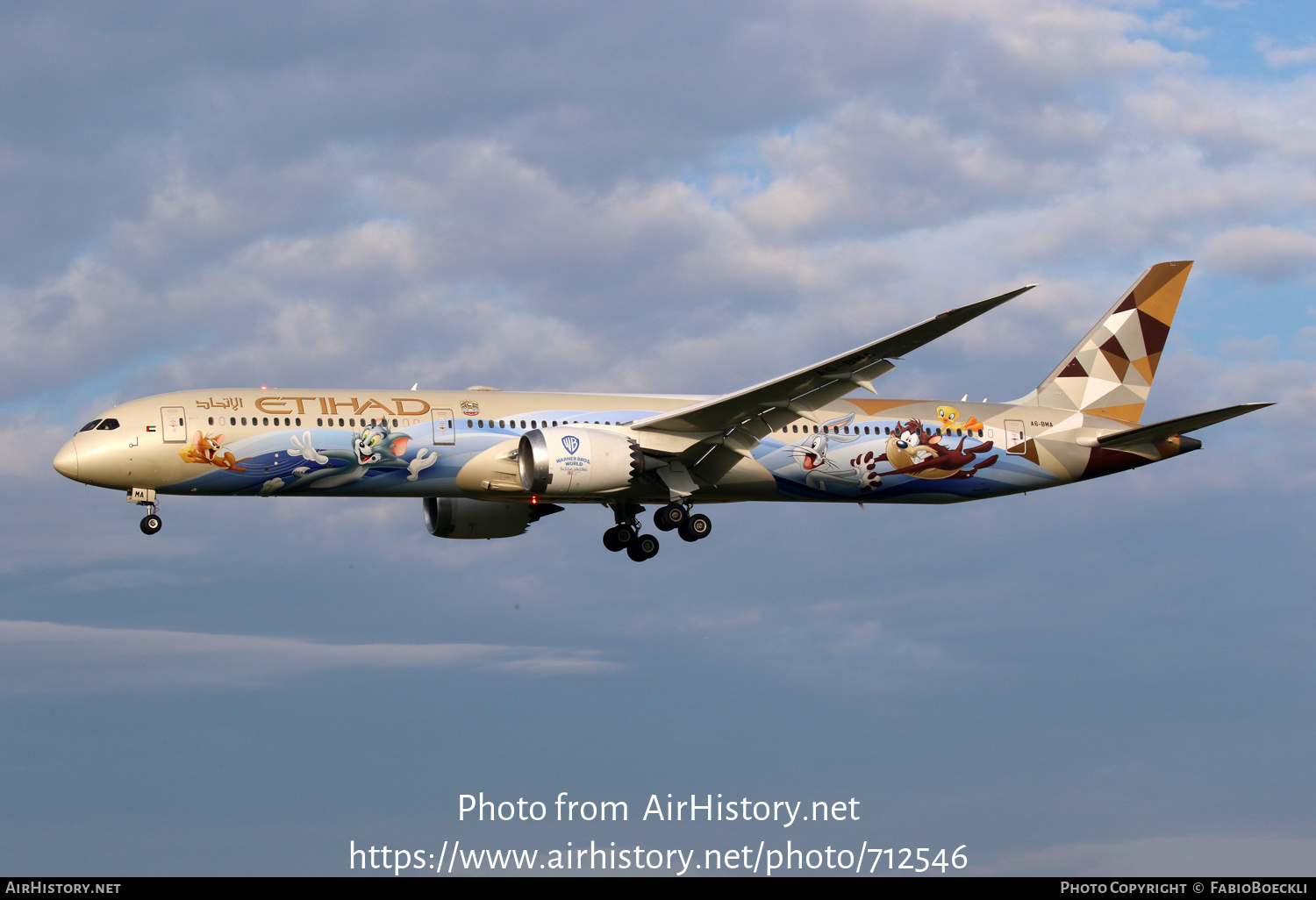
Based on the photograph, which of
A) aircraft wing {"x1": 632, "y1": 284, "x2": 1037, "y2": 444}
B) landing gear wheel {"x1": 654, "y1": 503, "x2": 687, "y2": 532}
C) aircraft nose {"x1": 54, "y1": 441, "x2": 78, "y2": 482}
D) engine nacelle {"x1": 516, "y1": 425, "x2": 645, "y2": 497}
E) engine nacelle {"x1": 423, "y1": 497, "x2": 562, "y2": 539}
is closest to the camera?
aircraft wing {"x1": 632, "y1": 284, "x2": 1037, "y2": 444}

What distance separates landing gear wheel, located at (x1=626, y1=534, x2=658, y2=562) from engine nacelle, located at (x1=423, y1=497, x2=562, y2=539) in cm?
410

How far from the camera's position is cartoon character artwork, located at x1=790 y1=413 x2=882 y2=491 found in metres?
41.0

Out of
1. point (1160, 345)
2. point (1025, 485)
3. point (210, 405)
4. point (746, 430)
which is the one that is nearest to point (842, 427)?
point (746, 430)

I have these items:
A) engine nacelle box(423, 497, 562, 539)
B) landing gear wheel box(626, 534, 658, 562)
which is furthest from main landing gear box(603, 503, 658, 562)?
engine nacelle box(423, 497, 562, 539)

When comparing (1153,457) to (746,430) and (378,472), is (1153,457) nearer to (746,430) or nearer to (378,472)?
(746,430)

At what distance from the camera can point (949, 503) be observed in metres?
43.6

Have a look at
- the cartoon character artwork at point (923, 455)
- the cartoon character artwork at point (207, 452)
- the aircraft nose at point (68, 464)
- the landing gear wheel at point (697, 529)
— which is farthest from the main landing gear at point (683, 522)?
the aircraft nose at point (68, 464)

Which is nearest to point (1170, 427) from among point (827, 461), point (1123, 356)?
point (1123, 356)

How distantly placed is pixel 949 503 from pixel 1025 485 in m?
2.46

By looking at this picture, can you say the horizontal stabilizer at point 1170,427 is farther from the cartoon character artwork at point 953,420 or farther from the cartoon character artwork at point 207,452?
the cartoon character artwork at point 207,452

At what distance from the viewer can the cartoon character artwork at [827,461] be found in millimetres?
41000

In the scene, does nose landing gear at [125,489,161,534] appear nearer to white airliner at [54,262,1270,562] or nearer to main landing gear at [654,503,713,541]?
white airliner at [54,262,1270,562]

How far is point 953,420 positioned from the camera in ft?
141

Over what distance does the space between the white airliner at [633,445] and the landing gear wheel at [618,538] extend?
0.06 m
